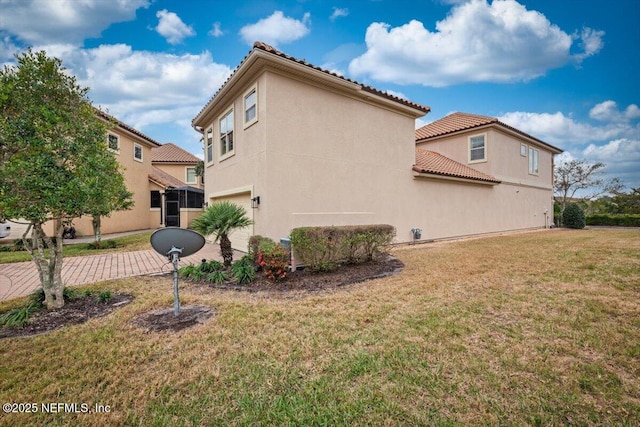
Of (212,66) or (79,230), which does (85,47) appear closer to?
(212,66)

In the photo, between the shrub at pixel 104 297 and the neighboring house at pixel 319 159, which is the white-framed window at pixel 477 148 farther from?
the shrub at pixel 104 297

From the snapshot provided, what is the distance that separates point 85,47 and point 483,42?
17.4 m

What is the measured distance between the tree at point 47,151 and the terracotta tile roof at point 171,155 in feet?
87.5

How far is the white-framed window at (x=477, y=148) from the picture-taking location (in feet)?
55.3

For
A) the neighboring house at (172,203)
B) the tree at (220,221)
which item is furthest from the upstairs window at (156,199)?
the tree at (220,221)

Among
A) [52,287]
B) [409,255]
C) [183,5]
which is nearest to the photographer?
[52,287]

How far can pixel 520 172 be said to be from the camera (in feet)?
63.2

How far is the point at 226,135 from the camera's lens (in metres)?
11.7

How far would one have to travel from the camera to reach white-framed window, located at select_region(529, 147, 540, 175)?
66.8 feet

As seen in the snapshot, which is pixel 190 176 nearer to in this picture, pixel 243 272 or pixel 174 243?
pixel 243 272

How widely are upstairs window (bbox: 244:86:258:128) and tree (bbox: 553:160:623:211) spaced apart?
32.4 meters

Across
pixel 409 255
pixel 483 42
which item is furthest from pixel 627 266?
pixel 483 42

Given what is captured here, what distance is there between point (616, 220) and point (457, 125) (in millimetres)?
21257

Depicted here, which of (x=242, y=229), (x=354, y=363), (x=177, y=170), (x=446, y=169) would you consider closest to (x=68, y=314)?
(x=354, y=363)
